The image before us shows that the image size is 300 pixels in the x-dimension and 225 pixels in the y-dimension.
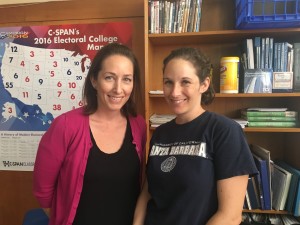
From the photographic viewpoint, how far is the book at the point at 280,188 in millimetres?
1578

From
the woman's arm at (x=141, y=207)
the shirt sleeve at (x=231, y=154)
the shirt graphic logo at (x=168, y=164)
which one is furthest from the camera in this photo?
the woman's arm at (x=141, y=207)

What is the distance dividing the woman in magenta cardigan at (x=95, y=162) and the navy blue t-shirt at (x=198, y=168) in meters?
0.23

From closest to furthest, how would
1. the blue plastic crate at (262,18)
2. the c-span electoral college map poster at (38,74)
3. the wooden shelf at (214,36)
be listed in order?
the blue plastic crate at (262,18)
the wooden shelf at (214,36)
the c-span electoral college map poster at (38,74)

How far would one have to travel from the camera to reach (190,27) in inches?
64.4

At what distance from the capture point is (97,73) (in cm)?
123


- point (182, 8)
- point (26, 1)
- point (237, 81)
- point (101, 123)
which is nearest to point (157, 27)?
point (182, 8)

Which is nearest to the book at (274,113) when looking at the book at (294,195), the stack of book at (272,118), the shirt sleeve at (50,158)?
the stack of book at (272,118)

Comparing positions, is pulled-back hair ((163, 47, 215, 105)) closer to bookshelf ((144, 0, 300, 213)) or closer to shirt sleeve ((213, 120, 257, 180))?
shirt sleeve ((213, 120, 257, 180))

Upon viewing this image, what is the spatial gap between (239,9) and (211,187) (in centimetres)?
117

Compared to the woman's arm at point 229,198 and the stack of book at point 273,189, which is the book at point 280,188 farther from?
the woman's arm at point 229,198

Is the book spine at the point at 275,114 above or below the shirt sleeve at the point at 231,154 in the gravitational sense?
above

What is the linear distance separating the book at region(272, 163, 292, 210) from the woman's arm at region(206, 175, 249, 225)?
0.86 meters

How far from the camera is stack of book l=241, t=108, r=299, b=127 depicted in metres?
1.60

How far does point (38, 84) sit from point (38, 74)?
83mm
